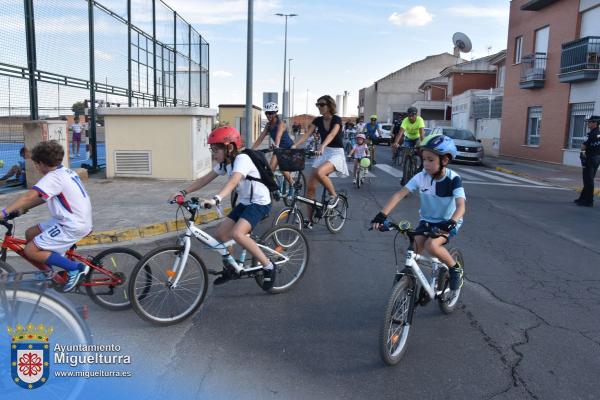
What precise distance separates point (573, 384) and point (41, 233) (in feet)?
13.4

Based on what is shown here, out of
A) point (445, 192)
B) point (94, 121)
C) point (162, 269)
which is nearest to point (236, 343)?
point (162, 269)

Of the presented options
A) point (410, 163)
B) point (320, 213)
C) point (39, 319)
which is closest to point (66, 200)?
point (39, 319)

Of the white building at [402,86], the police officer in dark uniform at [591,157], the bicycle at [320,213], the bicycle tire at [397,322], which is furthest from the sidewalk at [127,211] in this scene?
the white building at [402,86]

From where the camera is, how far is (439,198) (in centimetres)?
439

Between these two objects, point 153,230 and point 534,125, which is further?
point 534,125

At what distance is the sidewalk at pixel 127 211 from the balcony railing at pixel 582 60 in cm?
1557

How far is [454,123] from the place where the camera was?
4044cm

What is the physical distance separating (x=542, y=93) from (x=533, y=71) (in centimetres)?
110

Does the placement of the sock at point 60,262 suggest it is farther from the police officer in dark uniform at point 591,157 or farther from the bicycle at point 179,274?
the police officer in dark uniform at point 591,157

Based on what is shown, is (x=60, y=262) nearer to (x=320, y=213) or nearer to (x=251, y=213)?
(x=251, y=213)

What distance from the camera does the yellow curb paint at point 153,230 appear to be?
7.52 m

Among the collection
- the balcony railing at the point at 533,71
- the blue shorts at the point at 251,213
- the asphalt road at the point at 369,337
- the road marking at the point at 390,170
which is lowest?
the asphalt road at the point at 369,337

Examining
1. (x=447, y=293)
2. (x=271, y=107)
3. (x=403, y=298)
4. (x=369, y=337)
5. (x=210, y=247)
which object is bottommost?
(x=369, y=337)

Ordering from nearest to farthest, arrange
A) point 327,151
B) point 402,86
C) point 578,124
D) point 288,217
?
1. point 288,217
2. point 327,151
3. point 578,124
4. point 402,86
